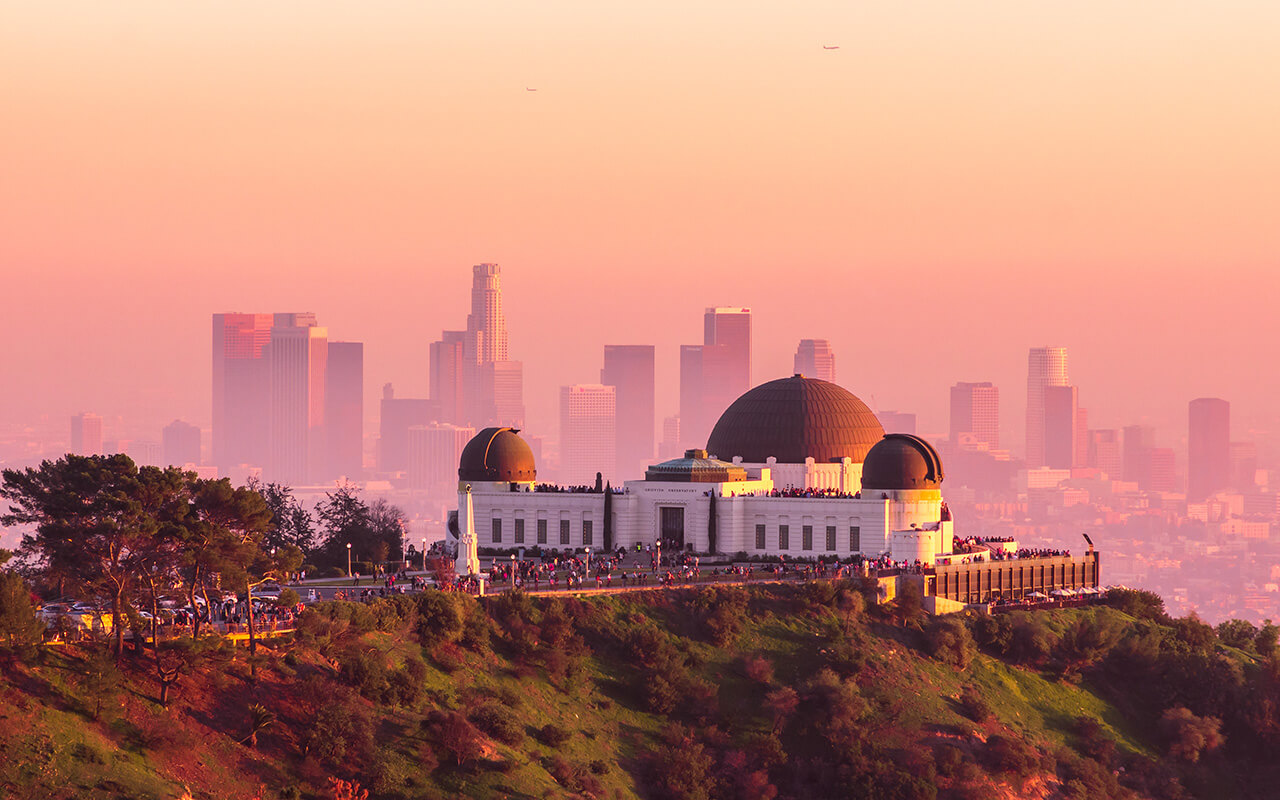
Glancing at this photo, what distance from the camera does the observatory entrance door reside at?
11856 centimetres

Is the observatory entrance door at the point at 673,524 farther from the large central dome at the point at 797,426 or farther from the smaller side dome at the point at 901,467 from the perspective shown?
the large central dome at the point at 797,426

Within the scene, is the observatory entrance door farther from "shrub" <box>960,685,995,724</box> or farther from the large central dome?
"shrub" <box>960,685,995,724</box>

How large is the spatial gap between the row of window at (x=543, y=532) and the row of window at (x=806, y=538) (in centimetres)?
1045

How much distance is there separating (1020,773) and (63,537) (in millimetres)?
42118

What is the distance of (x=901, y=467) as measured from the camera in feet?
375

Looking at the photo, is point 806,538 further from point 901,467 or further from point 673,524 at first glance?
point 673,524

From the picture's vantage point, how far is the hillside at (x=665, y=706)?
71562 mm

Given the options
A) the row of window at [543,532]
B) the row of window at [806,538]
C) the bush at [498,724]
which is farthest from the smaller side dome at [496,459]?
the bush at [498,724]

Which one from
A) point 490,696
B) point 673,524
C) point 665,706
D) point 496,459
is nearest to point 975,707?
point 665,706

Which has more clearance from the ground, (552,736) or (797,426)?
(797,426)

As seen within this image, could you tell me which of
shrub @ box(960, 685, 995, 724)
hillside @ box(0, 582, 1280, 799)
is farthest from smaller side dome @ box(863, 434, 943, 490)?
shrub @ box(960, 685, 995, 724)

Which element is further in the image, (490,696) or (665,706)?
(665,706)

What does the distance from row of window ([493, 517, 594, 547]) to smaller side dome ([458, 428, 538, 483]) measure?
162 inches

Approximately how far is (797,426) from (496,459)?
19.6 metres
